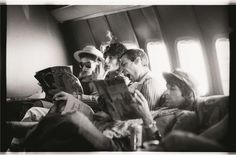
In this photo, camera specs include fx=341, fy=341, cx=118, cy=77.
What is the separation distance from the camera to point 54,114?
325cm

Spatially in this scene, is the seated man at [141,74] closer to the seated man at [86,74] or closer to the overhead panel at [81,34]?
the seated man at [86,74]

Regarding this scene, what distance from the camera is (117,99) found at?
126 inches

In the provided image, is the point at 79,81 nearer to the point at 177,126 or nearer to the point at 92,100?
the point at 92,100

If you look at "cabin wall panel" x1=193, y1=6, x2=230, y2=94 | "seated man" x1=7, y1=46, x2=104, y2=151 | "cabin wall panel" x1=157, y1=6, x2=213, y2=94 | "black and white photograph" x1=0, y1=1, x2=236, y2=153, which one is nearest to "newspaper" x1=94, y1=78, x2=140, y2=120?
"black and white photograph" x1=0, y1=1, x2=236, y2=153

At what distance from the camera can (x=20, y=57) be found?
10.9 ft

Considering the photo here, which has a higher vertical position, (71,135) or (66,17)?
(66,17)

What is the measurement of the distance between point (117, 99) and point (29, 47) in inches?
39.3

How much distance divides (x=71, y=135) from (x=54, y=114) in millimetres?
268

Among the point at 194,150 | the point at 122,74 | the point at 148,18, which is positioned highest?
the point at 148,18

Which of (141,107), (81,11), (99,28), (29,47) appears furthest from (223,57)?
(29,47)

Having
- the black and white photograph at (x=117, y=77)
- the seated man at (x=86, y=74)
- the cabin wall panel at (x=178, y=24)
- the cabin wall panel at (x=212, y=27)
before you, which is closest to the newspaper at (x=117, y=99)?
the black and white photograph at (x=117, y=77)

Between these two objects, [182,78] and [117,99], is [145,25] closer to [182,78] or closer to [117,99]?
[182,78]

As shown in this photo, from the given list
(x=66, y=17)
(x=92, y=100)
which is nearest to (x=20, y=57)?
(x=66, y=17)

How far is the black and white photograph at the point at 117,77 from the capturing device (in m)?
3.16
